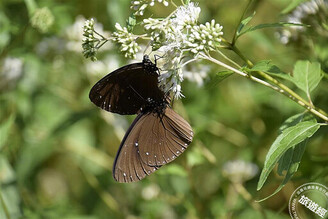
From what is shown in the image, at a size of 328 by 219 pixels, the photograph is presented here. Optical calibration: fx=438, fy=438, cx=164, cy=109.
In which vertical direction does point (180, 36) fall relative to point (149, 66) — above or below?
above

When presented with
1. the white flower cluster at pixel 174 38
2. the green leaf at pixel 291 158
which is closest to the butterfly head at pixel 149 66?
the white flower cluster at pixel 174 38

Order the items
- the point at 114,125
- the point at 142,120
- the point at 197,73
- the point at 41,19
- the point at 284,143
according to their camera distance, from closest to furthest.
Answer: the point at 284,143
the point at 142,120
the point at 197,73
the point at 41,19
the point at 114,125

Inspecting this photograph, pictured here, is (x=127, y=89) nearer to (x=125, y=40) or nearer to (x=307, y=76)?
(x=125, y=40)

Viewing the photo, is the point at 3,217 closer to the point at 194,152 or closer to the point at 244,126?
the point at 194,152

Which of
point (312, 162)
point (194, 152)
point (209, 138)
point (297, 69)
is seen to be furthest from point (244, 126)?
point (297, 69)

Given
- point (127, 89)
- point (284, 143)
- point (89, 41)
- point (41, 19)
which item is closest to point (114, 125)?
point (41, 19)

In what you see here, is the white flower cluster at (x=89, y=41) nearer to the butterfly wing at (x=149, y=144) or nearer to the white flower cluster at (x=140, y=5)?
the white flower cluster at (x=140, y=5)
